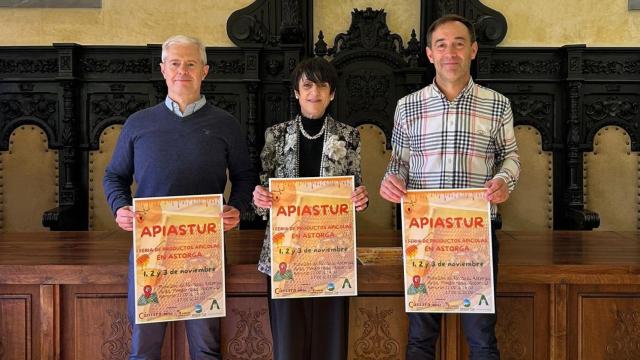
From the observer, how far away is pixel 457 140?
195 centimetres

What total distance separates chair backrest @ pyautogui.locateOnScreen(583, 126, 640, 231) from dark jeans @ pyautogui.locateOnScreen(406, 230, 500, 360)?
2172 mm

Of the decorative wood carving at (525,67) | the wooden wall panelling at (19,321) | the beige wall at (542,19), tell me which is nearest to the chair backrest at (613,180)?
the decorative wood carving at (525,67)

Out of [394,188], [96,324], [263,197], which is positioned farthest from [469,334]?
[96,324]

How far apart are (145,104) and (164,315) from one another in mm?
2178

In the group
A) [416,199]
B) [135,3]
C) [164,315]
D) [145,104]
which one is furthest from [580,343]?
[135,3]

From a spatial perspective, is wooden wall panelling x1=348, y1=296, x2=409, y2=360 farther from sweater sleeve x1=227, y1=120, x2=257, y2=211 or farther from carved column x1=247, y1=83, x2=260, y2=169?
carved column x1=247, y1=83, x2=260, y2=169

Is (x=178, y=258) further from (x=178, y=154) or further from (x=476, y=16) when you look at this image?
(x=476, y=16)

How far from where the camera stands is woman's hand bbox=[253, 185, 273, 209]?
1.95m

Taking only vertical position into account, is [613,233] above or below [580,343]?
above

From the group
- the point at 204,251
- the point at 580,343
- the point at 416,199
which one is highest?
the point at 416,199

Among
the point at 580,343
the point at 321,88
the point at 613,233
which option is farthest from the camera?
the point at 613,233

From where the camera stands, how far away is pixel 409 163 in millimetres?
2084

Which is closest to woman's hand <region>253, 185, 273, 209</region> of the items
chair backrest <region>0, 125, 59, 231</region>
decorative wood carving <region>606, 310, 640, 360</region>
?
decorative wood carving <region>606, 310, 640, 360</region>

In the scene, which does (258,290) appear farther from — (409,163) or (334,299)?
(409,163)
